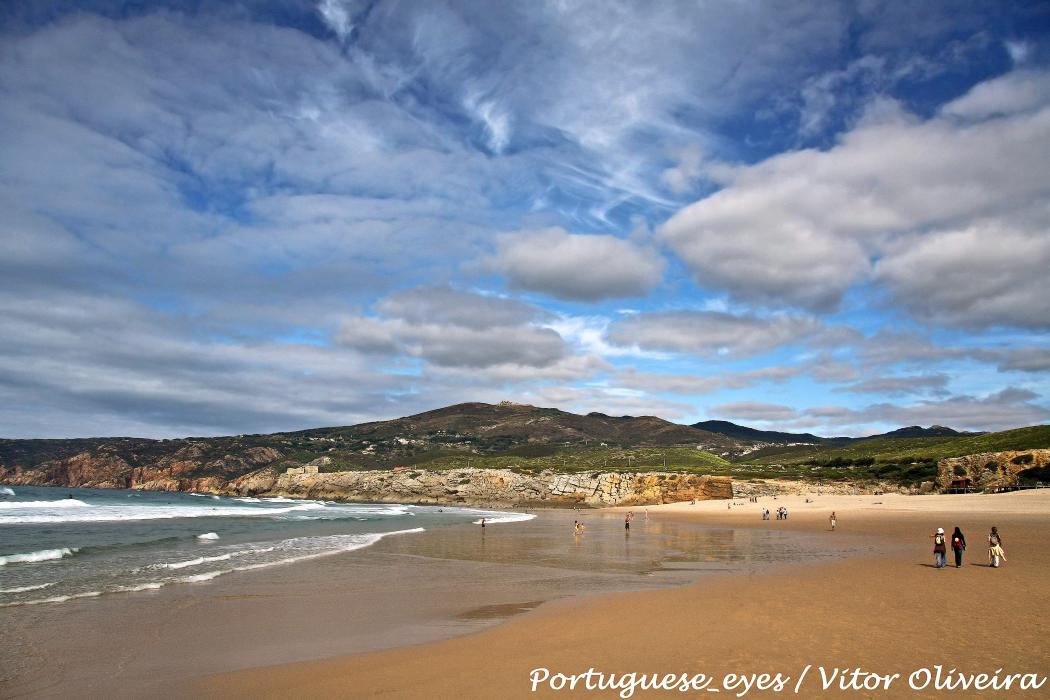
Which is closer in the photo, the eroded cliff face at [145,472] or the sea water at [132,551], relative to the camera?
the sea water at [132,551]

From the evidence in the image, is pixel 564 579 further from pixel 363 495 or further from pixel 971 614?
pixel 363 495

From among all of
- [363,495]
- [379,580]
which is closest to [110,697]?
[379,580]

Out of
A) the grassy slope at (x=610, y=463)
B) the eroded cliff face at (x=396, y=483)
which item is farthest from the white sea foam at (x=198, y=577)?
the grassy slope at (x=610, y=463)

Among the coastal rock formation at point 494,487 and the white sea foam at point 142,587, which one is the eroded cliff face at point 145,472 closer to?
the coastal rock formation at point 494,487

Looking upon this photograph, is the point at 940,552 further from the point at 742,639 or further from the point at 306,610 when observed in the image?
the point at 306,610

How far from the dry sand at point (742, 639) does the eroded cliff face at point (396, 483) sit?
83856mm

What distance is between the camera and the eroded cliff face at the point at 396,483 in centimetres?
10406

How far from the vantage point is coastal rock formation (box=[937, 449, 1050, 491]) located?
72.1 meters

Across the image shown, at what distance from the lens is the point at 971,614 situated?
1420 cm

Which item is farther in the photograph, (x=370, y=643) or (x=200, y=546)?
(x=200, y=546)

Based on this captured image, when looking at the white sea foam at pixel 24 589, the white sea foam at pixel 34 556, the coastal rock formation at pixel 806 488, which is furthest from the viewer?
the coastal rock formation at pixel 806 488

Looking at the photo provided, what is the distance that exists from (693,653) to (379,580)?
15.1 m

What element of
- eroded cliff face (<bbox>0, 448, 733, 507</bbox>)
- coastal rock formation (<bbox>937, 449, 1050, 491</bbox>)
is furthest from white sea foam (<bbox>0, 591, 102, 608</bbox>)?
eroded cliff face (<bbox>0, 448, 733, 507</bbox>)

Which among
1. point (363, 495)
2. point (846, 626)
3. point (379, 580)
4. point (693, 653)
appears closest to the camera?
point (693, 653)
